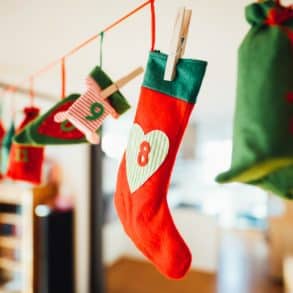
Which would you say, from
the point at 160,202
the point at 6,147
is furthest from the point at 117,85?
the point at 6,147

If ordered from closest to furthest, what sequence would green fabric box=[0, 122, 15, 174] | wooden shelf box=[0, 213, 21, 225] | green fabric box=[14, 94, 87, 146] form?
green fabric box=[14, 94, 87, 146]
green fabric box=[0, 122, 15, 174]
wooden shelf box=[0, 213, 21, 225]

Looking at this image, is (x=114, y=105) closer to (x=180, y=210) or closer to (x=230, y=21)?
(x=230, y=21)

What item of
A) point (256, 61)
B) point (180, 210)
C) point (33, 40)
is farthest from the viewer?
point (180, 210)

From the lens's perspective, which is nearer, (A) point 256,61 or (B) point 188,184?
(A) point 256,61

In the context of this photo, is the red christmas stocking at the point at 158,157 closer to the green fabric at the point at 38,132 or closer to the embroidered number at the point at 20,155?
the green fabric at the point at 38,132

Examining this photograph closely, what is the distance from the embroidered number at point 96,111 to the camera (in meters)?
0.60

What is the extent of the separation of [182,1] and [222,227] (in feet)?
17.1

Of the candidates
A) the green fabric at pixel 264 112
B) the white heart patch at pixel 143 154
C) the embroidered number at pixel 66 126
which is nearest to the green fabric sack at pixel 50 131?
the embroidered number at pixel 66 126

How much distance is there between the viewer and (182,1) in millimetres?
717

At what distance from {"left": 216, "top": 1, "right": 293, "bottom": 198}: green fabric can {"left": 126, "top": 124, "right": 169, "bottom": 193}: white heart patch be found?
0.15 meters

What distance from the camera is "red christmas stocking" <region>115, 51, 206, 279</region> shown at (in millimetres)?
461

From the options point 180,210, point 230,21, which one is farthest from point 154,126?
point 180,210

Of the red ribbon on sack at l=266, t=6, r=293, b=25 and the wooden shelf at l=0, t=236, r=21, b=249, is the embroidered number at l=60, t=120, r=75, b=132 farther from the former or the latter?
the wooden shelf at l=0, t=236, r=21, b=249

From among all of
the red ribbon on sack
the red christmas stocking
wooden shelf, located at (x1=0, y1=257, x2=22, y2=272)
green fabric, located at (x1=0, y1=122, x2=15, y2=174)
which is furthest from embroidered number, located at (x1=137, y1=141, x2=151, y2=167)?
wooden shelf, located at (x1=0, y1=257, x2=22, y2=272)
